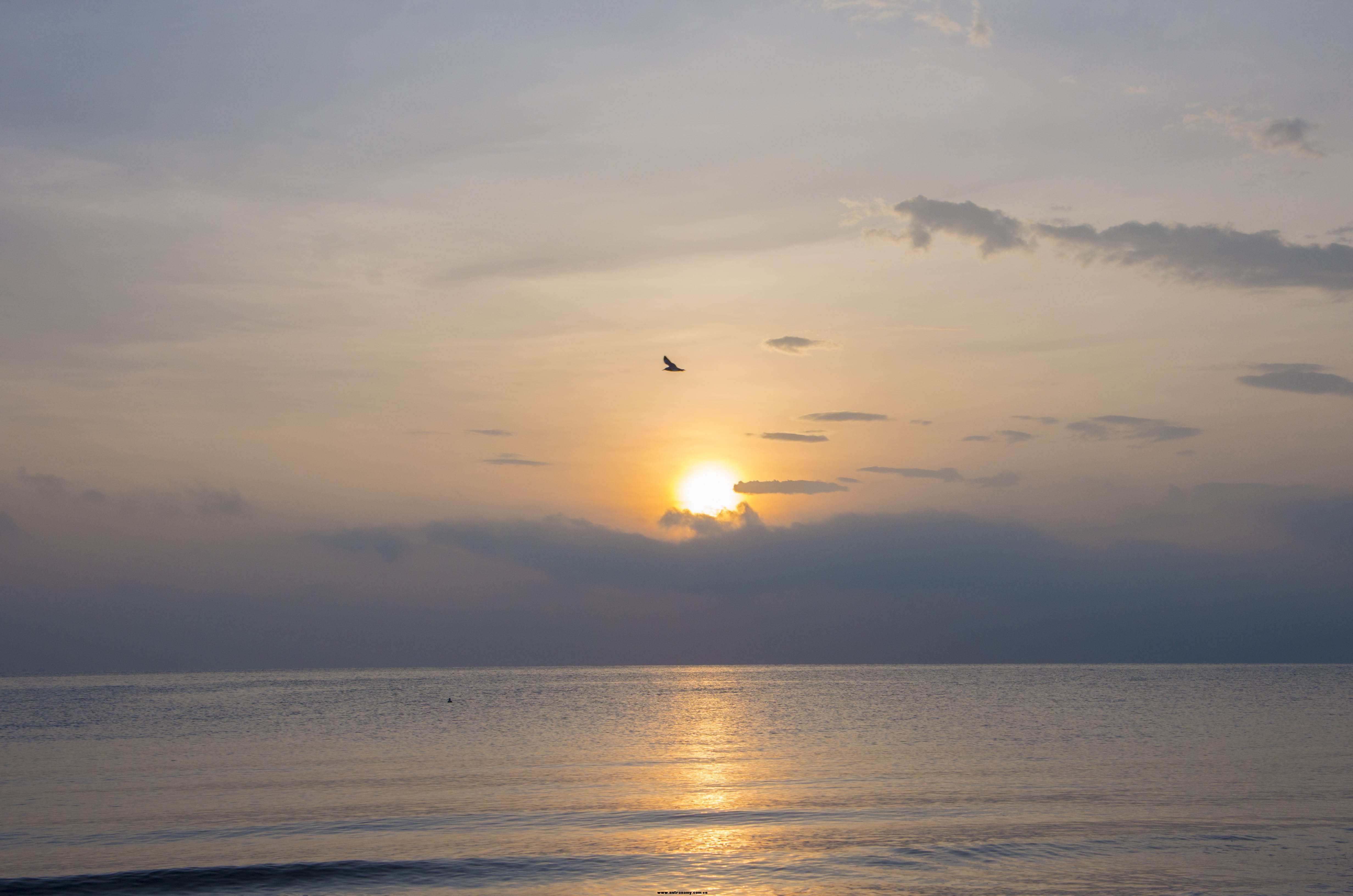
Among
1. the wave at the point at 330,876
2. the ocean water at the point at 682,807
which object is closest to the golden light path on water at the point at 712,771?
the ocean water at the point at 682,807

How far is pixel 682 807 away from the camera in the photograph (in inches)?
1655

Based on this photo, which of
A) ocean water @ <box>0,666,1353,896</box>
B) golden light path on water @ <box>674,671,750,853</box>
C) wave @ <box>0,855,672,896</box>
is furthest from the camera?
golden light path on water @ <box>674,671,750,853</box>

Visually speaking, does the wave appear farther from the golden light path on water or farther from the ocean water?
the golden light path on water

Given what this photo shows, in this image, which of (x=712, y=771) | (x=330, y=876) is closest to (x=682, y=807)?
(x=712, y=771)

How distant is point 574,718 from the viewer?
3674 inches

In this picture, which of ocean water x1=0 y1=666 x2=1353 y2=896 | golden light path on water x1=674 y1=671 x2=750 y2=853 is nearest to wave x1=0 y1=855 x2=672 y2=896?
ocean water x1=0 y1=666 x2=1353 y2=896

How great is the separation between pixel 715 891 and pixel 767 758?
31.7 m

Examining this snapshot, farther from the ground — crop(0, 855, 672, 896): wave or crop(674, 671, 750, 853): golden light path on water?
crop(674, 671, 750, 853): golden light path on water

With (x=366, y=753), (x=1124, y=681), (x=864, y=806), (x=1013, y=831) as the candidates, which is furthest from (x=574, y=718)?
(x=1124, y=681)

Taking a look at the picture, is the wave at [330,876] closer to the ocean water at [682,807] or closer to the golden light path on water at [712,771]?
the ocean water at [682,807]

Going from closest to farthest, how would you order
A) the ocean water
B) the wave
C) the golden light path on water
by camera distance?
the wave → the ocean water → the golden light path on water

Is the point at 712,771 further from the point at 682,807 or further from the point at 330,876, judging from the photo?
the point at 330,876

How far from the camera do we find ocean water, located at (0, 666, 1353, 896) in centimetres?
3089

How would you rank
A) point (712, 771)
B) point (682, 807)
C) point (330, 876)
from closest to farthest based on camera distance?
point (330, 876)
point (682, 807)
point (712, 771)
